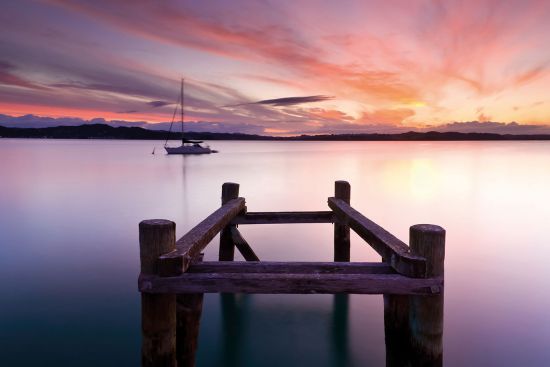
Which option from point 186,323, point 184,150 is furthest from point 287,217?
point 184,150

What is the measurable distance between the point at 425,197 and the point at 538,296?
56.3 feet

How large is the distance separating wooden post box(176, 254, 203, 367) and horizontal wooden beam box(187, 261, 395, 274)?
2.21 ft

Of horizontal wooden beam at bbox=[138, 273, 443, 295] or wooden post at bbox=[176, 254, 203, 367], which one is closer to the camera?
horizontal wooden beam at bbox=[138, 273, 443, 295]

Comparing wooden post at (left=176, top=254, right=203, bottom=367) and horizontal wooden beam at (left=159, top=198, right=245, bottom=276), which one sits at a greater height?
horizontal wooden beam at (left=159, top=198, right=245, bottom=276)

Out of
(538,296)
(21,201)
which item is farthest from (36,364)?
(21,201)

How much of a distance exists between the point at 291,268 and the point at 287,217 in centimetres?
379

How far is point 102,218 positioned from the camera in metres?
16.8

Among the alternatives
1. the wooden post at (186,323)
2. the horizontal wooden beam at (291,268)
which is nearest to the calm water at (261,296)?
the wooden post at (186,323)

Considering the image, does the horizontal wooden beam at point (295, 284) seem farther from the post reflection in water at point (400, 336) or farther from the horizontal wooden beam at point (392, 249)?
the post reflection in water at point (400, 336)

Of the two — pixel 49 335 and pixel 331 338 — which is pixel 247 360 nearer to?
pixel 331 338

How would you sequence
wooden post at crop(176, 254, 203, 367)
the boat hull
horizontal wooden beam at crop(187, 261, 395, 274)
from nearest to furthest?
horizontal wooden beam at crop(187, 261, 395, 274)
wooden post at crop(176, 254, 203, 367)
the boat hull

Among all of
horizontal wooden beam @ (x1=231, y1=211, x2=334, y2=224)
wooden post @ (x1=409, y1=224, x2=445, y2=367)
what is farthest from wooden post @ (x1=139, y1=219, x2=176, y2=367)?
horizontal wooden beam @ (x1=231, y1=211, x2=334, y2=224)

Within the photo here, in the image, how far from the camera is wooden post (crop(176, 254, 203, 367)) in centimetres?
427

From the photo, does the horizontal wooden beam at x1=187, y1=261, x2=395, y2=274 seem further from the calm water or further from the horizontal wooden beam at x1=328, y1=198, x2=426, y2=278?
the calm water
